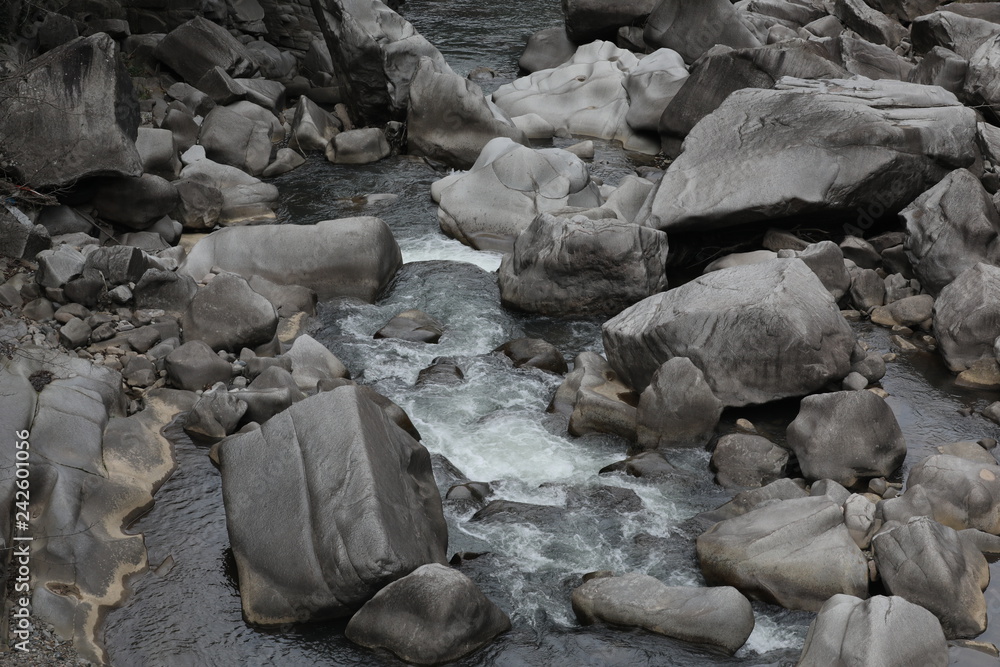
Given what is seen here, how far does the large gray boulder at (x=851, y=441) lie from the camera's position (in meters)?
9.39

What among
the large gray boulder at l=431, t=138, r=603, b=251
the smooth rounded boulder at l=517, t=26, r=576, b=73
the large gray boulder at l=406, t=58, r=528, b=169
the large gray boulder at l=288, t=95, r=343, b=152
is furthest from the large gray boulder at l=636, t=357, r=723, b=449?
the smooth rounded boulder at l=517, t=26, r=576, b=73

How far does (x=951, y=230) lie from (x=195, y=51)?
15.0m

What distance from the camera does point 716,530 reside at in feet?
27.6

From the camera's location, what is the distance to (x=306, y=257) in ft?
43.2

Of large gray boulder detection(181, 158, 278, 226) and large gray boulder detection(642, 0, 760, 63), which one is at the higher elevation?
large gray boulder detection(642, 0, 760, 63)

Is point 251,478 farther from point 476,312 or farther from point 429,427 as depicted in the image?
point 476,312

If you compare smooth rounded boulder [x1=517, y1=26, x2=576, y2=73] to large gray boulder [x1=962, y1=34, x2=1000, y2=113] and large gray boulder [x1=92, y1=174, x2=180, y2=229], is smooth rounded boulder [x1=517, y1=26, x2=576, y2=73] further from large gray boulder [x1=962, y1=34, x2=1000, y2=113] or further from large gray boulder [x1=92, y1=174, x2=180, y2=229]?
large gray boulder [x1=92, y1=174, x2=180, y2=229]

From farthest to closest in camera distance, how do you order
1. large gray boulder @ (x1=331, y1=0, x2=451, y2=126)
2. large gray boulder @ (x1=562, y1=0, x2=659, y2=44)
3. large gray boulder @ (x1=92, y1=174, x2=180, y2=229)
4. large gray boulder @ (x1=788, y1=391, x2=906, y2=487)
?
large gray boulder @ (x1=562, y1=0, x2=659, y2=44) < large gray boulder @ (x1=331, y1=0, x2=451, y2=126) < large gray boulder @ (x1=92, y1=174, x2=180, y2=229) < large gray boulder @ (x1=788, y1=391, x2=906, y2=487)

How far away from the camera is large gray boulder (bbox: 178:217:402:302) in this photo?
13.1 m

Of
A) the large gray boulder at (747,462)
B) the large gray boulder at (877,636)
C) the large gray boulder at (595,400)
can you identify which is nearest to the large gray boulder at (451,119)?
the large gray boulder at (595,400)

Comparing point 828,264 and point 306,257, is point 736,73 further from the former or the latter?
point 306,257

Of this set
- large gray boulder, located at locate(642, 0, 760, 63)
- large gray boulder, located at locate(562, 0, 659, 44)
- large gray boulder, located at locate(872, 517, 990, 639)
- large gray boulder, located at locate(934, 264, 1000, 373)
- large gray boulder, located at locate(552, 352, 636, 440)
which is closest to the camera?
large gray boulder, located at locate(872, 517, 990, 639)

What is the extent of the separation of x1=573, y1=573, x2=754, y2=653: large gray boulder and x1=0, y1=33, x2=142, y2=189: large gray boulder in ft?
30.6

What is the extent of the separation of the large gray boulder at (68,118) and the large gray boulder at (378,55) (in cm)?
632
